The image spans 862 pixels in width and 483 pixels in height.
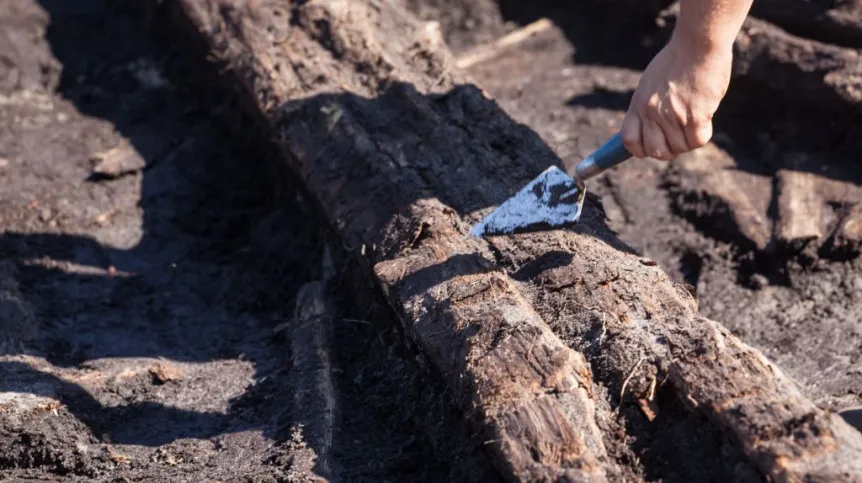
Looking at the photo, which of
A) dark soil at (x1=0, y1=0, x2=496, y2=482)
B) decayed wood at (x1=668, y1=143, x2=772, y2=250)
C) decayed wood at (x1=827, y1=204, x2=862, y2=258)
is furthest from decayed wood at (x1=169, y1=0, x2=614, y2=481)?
decayed wood at (x1=827, y1=204, x2=862, y2=258)

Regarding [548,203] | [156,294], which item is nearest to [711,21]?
[548,203]

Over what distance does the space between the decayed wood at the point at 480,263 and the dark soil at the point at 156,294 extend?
250mm

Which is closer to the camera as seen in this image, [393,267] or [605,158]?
[605,158]

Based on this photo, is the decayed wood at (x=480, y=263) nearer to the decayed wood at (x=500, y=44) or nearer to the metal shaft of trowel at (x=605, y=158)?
the metal shaft of trowel at (x=605, y=158)

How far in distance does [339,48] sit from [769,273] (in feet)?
6.85

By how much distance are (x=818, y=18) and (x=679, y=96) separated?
2.23 meters

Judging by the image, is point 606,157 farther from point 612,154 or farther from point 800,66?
point 800,66

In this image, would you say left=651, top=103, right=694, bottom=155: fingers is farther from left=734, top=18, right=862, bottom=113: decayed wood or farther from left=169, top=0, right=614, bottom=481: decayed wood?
left=734, top=18, right=862, bottom=113: decayed wood

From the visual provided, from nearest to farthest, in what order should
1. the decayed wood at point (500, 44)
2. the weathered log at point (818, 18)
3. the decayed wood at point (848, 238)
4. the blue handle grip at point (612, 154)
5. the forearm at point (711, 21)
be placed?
the forearm at point (711, 21), the blue handle grip at point (612, 154), the decayed wood at point (848, 238), the weathered log at point (818, 18), the decayed wood at point (500, 44)

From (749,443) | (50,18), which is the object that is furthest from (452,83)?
(50,18)

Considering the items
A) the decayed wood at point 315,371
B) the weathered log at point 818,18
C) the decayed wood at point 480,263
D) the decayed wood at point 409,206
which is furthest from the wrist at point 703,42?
the weathered log at point 818,18

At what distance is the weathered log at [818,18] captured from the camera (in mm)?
4145

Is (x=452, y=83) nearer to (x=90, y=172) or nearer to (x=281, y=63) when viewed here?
(x=281, y=63)

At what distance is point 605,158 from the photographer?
271 cm
